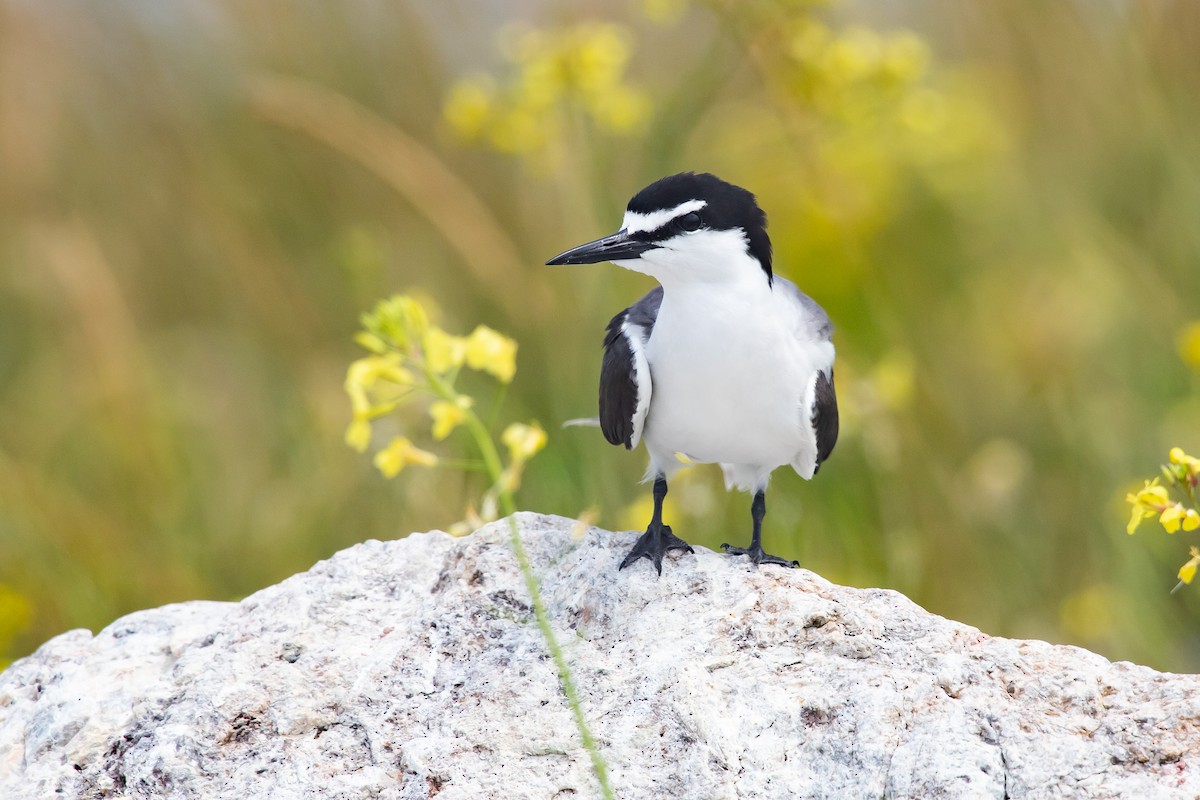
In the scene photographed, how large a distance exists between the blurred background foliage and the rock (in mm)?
1329

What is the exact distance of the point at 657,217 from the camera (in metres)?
3.20

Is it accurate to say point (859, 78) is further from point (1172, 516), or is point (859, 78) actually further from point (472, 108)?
point (1172, 516)

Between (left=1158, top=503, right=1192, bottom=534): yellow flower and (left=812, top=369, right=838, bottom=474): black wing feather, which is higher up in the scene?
(left=812, top=369, right=838, bottom=474): black wing feather

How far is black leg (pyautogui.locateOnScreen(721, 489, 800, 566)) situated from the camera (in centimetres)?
318

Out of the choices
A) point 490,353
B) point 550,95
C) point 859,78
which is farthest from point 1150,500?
point 550,95

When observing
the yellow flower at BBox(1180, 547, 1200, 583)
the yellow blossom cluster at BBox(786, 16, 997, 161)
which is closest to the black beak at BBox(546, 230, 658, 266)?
the yellow flower at BBox(1180, 547, 1200, 583)

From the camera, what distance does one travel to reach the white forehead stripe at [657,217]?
3.19 metres

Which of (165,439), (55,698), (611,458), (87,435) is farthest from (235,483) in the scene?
(55,698)

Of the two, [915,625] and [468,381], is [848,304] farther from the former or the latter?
[915,625]

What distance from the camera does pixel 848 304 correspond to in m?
6.08

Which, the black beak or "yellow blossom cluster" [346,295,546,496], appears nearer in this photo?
"yellow blossom cluster" [346,295,546,496]

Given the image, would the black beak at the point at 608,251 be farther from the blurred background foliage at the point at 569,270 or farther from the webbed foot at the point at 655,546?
the blurred background foliage at the point at 569,270

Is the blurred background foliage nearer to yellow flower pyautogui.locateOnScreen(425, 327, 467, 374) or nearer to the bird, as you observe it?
the bird

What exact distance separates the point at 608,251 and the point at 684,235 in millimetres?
195
